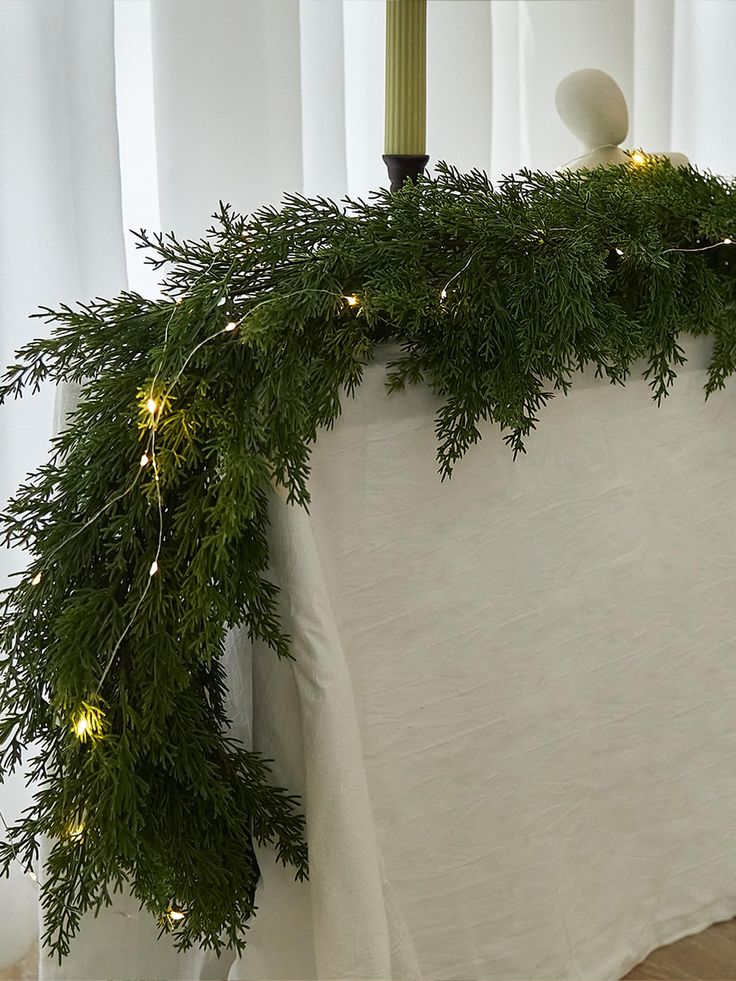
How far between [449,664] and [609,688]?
0.57 feet

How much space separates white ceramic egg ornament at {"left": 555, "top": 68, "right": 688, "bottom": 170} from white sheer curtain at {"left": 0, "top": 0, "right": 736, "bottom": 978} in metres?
0.34

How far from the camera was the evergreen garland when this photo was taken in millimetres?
585

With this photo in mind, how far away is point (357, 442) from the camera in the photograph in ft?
2.23

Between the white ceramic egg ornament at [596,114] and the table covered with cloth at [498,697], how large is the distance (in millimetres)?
232

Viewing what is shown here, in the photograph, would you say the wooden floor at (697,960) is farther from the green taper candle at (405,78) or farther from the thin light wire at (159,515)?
the green taper candle at (405,78)

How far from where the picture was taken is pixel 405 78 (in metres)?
0.82

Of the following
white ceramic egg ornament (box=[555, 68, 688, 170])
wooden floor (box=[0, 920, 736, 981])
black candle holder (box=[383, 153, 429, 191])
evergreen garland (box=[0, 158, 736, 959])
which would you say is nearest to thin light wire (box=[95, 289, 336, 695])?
evergreen garland (box=[0, 158, 736, 959])

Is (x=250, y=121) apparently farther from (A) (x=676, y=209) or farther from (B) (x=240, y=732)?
(B) (x=240, y=732)

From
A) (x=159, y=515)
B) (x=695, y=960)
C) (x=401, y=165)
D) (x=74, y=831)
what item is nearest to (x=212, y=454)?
(x=159, y=515)

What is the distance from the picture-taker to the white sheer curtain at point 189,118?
38.4 inches

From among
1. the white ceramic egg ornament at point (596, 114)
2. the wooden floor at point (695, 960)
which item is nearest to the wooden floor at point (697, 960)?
the wooden floor at point (695, 960)

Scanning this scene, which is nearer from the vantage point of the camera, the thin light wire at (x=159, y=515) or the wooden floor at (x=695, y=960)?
the thin light wire at (x=159, y=515)

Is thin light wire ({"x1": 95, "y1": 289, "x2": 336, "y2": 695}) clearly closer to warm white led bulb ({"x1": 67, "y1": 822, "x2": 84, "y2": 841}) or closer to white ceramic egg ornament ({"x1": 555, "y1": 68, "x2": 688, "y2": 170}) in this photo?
warm white led bulb ({"x1": 67, "y1": 822, "x2": 84, "y2": 841})

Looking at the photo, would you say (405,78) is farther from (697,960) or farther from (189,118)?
(697,960)
